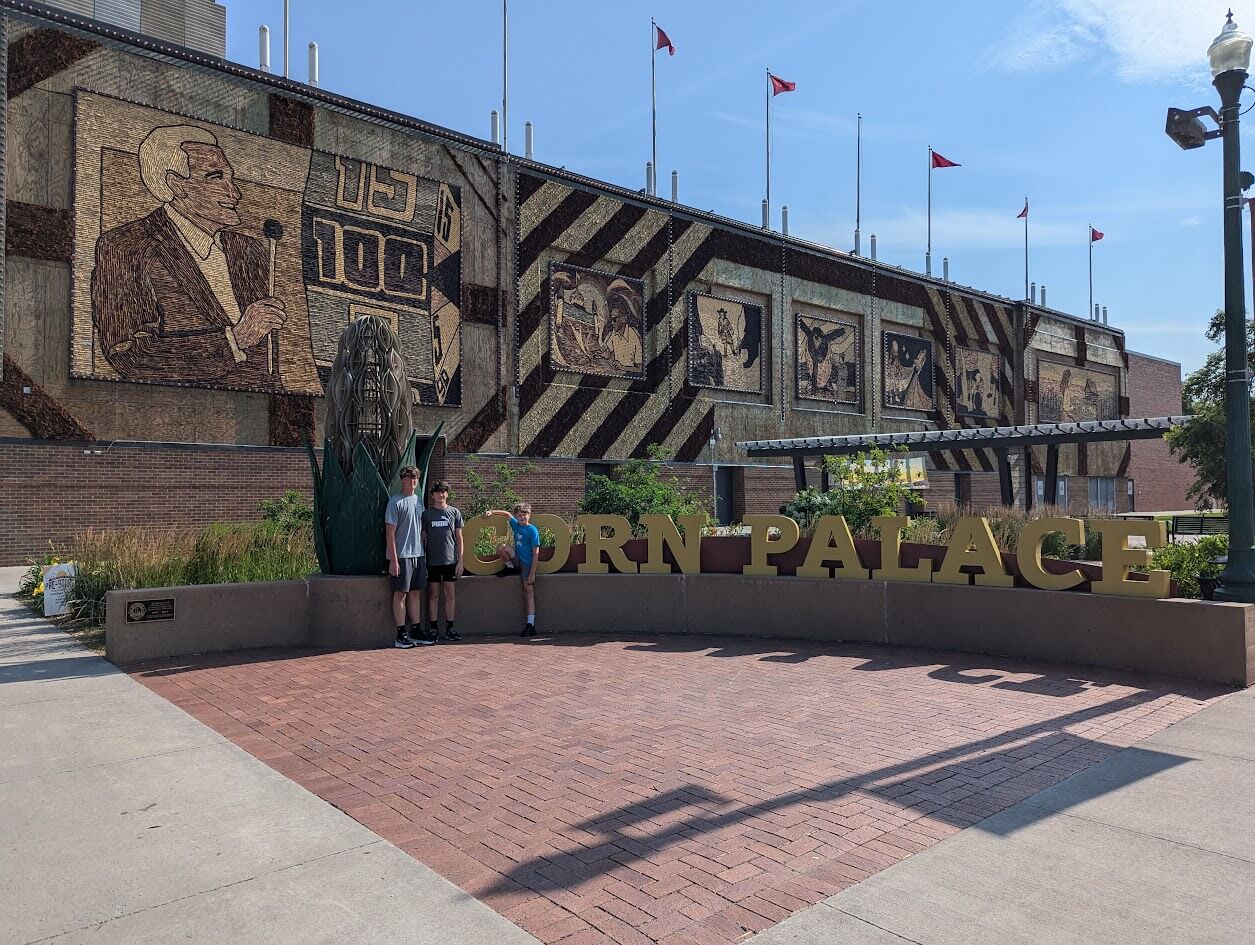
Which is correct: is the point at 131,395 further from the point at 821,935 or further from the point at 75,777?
the point at 821,935

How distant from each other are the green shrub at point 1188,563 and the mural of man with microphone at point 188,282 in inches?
791

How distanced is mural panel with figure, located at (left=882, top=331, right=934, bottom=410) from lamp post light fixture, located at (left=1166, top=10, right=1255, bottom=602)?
32.9m

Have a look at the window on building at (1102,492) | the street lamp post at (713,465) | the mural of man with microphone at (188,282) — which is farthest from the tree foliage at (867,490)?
the window on building at (1102,492)

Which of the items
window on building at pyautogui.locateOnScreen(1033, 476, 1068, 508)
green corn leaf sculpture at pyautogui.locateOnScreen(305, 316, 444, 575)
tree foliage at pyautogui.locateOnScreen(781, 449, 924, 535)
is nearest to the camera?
green corn leaf sculpture at pyautogui.locateOnScreen(305, 316, 444, 575)

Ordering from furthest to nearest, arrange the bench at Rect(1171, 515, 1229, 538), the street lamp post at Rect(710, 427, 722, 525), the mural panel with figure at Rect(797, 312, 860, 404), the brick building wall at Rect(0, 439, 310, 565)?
the mural panel with figure at Rect(797, 312, 860, 404) < the street lamp post at Rect(710, 427, 722, 525) < the bench at Rect(1171, 515, 1229, 538) < the brick building wall at Rect(0, 439, 310, 565)

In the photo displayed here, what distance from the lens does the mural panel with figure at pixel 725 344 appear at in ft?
110

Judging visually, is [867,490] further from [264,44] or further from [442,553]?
[264,44]

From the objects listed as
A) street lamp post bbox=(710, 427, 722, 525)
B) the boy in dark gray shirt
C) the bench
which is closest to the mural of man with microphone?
the boy in dark gray shirt

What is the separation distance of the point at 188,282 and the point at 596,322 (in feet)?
42.9

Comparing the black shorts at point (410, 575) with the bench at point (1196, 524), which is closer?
the black shorts at point (410, 575)

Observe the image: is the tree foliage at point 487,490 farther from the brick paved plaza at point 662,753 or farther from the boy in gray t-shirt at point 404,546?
the brick paved plaza at point 662,753

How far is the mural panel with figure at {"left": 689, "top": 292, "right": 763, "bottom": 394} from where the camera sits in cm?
3341

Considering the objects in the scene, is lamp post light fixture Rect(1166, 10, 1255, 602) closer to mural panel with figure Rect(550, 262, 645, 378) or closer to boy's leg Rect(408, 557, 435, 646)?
boy's leg Rect(408, 557, 435, 646)

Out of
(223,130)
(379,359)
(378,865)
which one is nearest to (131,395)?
(223,130)
